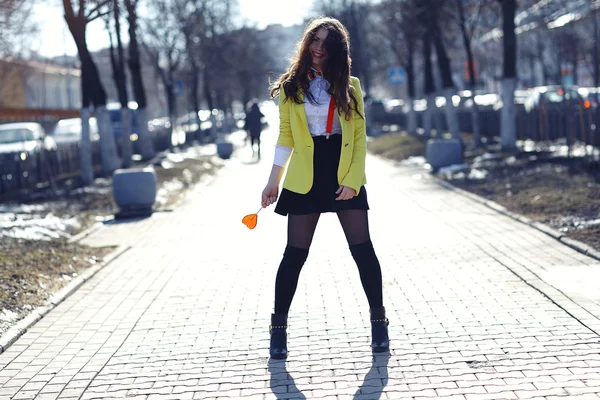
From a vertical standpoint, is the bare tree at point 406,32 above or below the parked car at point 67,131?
above

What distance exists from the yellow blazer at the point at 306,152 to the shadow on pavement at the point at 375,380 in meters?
0.91

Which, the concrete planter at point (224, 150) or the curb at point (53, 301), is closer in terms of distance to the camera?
the curb at point (53, 301)

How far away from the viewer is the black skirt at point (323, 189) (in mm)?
5164

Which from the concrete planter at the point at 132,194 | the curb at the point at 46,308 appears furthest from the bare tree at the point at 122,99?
the curb at the point at 46,308

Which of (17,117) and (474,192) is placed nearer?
(474,192)

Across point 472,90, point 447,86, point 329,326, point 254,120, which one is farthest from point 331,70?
point 254,120

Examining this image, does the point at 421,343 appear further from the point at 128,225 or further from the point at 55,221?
the point at 55,221

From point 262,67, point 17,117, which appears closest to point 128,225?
point 17,117

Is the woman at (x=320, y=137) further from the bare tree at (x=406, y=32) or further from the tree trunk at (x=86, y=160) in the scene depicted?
the bare tree at (x=406, y=32)

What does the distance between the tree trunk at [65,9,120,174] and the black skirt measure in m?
17.4

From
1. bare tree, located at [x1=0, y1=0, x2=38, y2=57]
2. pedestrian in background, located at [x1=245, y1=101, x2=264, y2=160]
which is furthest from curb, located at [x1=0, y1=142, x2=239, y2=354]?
pedestrian in background, located at [x1=245, y1=101, x2=264, y2=160]

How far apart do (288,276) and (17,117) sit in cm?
4190

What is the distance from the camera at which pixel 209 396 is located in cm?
474

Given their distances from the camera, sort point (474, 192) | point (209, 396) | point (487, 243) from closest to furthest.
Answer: point (209, 396), point (487, 243), point (474, 192)
